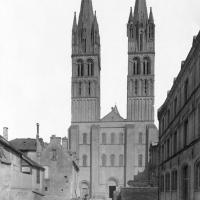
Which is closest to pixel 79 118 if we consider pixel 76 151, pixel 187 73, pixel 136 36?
pixel 76 151

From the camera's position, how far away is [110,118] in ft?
277

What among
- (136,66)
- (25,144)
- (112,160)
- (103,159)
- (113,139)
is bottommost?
(112,160)

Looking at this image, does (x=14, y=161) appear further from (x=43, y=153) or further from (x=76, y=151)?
(x=76, y=151)

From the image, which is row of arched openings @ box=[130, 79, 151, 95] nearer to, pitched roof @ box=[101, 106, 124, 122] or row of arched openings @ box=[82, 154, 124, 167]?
pitched roof @ box=[101, 106, 124, 122]

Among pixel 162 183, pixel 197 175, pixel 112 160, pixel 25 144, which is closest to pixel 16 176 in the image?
pixel 162 183

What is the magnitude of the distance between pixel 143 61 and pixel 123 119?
12.6 metres

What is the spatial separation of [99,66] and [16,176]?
54.8 meters

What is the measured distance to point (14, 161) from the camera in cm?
3797

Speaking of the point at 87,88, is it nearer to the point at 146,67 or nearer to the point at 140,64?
the point at 140,64

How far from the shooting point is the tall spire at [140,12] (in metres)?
89.5

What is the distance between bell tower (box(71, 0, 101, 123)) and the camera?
85062 mm

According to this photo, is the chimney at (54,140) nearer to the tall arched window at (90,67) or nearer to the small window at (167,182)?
the small window at (167,182)

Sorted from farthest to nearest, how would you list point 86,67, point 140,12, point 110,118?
point 140,12, point 86,67, point 110,118

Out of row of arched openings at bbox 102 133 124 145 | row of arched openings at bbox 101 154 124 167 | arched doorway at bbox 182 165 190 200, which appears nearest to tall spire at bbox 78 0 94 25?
row of arched openings at bbox 102 133 124 145
